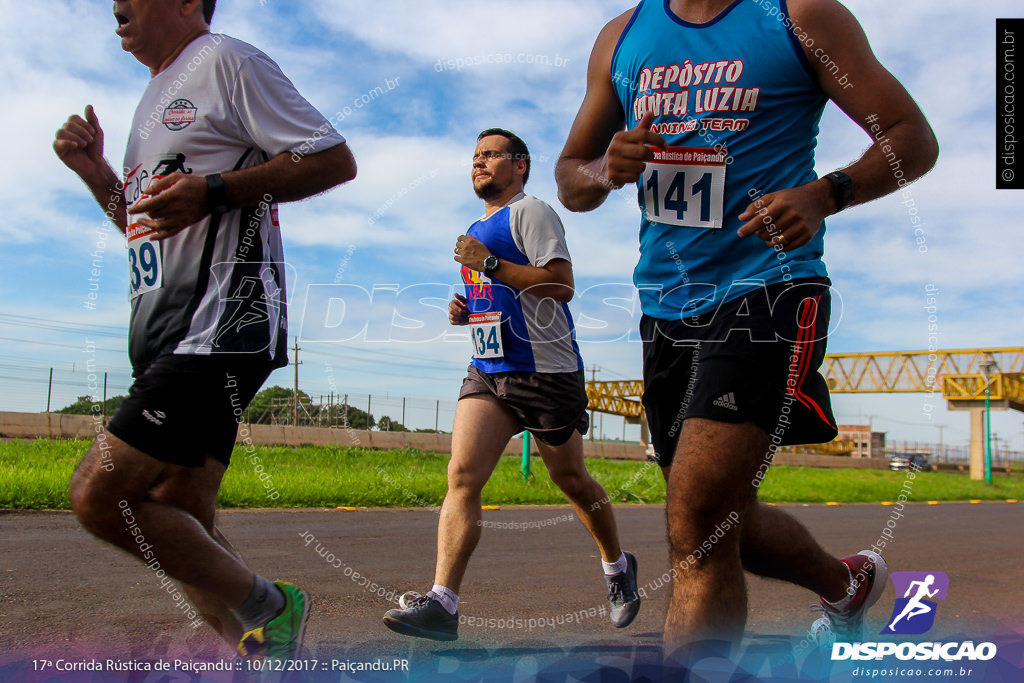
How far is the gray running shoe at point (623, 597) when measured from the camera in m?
3.92

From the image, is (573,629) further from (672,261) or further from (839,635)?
(672,261)

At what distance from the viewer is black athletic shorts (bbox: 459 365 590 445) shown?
3.95 metres

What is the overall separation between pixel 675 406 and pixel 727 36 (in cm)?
112

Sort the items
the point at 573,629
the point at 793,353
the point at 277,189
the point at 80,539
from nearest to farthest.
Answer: the point at 793,353 → the point at 277,189 → the point at 573,629 → the point at 80,539

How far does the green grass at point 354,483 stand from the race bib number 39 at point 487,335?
5195 millimetres

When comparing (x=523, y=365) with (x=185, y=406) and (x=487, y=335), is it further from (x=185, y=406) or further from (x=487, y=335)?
(x=185, y=406)

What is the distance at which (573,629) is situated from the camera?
385 centimetres

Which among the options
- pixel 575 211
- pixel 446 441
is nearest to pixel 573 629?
pixel 575 211

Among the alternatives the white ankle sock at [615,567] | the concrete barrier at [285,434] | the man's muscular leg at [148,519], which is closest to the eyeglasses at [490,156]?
the white ankle sock at [615,567]

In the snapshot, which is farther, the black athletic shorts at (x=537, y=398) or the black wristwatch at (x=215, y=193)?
the black athletic shorts at (x=537, y=398)

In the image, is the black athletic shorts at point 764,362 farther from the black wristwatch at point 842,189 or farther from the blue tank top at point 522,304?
the blue tank top at point 522,304

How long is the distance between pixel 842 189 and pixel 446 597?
217cm

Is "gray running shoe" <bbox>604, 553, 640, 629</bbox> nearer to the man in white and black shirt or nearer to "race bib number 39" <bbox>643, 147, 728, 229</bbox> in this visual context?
the man in white and black shirt

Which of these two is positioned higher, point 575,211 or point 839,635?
point 575,211
